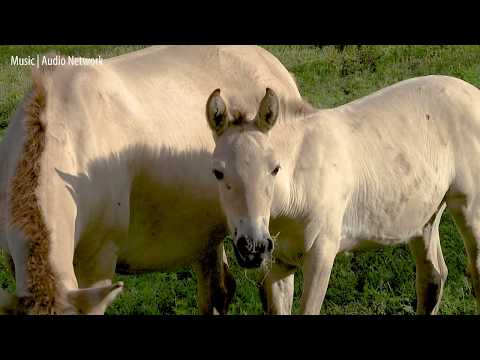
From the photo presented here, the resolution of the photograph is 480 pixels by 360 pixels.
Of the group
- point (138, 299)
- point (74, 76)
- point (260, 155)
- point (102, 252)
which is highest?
point (74, 76)

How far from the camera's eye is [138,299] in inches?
365

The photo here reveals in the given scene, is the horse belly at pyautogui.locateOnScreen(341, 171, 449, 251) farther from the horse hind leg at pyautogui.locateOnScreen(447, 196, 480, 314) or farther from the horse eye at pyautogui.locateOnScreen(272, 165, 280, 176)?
the horse eye at pyautogui.locateOnScreen(272, 165, 280, 176)

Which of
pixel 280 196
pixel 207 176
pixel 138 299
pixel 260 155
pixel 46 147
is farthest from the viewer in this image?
pixel 138 299

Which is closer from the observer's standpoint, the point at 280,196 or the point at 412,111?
the point at 280,196

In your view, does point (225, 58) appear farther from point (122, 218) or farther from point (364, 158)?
point (122, 218)

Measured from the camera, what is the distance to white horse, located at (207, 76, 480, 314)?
260 inches

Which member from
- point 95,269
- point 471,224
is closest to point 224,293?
point 95,269

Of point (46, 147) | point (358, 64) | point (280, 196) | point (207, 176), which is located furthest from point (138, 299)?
point (358, 64)

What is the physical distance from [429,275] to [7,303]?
15.1 ft

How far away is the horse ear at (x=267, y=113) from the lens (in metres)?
6.85

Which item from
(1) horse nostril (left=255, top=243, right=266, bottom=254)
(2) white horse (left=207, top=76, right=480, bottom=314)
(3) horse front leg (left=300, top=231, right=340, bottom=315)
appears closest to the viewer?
(1) horse nostril (left=255, top=243, right=266, bottom=254)

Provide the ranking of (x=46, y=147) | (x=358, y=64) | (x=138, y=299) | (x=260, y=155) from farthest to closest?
(x=358, y=64) → (x=138, y=299) → (x=260, y=155) → (x=46, y=147)

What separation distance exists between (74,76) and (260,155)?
144 centimetres

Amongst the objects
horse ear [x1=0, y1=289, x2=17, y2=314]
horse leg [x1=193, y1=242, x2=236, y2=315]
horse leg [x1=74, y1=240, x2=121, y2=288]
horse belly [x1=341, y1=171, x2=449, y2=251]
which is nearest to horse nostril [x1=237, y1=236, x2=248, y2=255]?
horse leg [x1=74, y1=240, x2=121, y2=288]
